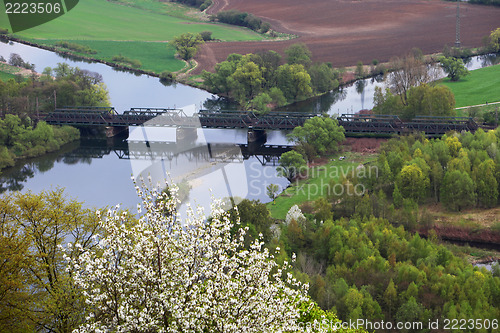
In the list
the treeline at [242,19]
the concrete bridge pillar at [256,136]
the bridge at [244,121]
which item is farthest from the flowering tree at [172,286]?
the treeline at [242,19]

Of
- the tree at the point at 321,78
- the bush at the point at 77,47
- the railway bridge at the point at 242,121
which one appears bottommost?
the railway bridge at the point at 242,121

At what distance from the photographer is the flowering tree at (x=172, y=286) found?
17812 millimetres

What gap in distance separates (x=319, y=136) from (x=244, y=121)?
9.89 meters

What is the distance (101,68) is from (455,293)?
2654 inches

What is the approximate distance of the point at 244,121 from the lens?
66.2 meters

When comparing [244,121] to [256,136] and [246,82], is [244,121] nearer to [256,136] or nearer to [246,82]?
[256,136]

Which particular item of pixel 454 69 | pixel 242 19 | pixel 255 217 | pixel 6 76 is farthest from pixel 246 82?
pixel 255 217

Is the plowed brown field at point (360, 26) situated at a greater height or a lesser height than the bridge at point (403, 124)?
greater

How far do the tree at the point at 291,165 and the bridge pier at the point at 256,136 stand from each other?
10228mm

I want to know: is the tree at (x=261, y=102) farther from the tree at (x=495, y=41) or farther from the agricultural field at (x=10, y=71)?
the tree at (x=495, y=41)

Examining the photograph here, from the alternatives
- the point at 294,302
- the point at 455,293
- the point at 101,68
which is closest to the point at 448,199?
the point at 455,293

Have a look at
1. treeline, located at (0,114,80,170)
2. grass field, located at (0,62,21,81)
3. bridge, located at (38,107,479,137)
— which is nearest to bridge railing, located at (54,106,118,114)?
bridge, located at (38,107,479,137)

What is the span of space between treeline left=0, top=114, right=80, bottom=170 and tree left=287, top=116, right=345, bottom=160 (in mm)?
20526

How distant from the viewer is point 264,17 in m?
114
